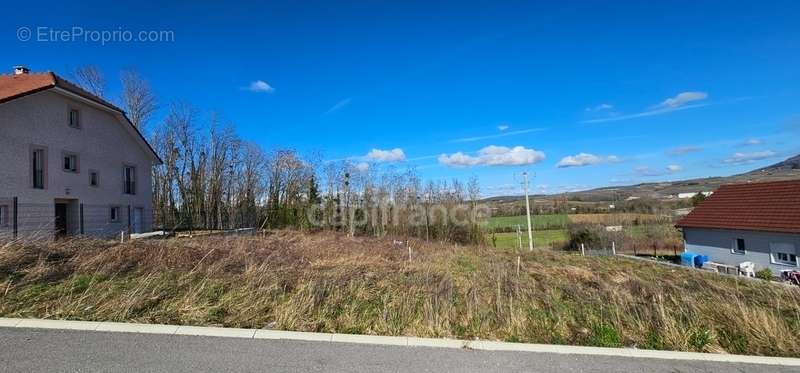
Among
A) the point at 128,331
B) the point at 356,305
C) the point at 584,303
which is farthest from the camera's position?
the point at 584,303

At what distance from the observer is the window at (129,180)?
2188cm

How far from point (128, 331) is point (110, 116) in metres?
20.9

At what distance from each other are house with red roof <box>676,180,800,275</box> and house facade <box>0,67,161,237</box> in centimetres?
3252

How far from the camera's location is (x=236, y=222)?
1144 inches

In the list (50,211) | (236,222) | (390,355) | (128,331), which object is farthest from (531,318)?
(236,222)

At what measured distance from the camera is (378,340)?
3793 mm

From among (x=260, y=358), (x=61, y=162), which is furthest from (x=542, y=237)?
(x=260, y=358)

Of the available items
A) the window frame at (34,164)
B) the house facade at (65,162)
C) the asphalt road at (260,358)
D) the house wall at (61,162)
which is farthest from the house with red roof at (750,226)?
the window frame at (34,164)

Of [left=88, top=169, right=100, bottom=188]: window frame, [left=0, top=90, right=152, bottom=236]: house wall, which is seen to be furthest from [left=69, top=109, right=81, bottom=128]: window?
[left=88, top=169, right=100, bottom=188]: window frame

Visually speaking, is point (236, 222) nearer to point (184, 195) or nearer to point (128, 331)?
point (184, 195)

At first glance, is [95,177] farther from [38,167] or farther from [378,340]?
[378,340]

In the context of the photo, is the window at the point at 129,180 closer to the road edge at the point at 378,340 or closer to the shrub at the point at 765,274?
the road edge at the point at 378,340

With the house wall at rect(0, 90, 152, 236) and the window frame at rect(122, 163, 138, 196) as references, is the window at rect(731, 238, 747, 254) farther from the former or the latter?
the window frame at rect(122, 163, 138, 196)

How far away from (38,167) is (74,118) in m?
2.97
